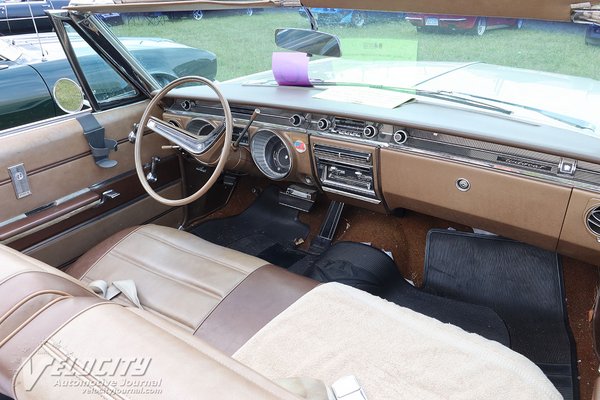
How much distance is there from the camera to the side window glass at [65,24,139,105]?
8.55ft

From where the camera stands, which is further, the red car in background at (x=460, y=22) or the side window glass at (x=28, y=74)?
the side window glass at (x=28, y=74)

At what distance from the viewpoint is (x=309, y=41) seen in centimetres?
243

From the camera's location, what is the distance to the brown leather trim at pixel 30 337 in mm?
884

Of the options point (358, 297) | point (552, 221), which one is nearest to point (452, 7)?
point (552, 221)

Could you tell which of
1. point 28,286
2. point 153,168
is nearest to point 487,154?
point 28,286

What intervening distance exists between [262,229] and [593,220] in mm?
1853

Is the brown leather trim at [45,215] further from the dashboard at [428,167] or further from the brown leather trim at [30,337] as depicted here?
the brown leather trim at [30,337]

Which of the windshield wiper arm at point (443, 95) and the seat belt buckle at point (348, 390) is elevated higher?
the windshield wiper arm at point (443, 95)

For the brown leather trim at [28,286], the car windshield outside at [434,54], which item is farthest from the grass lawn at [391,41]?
the brown leather trim at [28,286]

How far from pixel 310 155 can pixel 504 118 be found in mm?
909

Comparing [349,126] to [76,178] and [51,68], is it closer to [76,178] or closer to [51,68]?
[76,178]

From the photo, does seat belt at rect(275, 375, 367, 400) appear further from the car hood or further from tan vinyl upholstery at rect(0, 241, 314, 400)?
the car hood

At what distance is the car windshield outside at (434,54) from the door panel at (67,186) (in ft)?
1.99

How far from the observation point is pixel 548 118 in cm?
198
